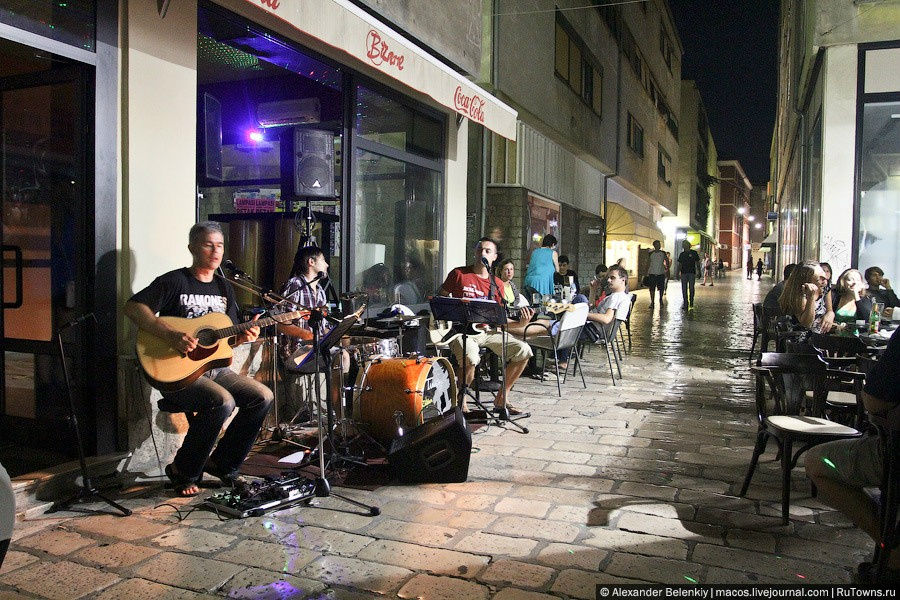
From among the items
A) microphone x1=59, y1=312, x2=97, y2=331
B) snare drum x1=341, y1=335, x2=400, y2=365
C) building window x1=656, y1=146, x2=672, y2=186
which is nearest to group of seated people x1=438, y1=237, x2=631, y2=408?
snare drum x1=341, y1=335, x2=400, y2=365

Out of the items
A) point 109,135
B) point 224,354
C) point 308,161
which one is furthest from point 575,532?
point 308,161

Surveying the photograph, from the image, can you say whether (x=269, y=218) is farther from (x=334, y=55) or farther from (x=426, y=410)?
(x=426, y=410)

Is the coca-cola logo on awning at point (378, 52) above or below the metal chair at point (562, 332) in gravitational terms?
above

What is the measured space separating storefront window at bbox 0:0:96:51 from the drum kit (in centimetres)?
280

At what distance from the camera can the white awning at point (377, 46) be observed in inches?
199

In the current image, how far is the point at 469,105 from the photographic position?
7730 millimetres

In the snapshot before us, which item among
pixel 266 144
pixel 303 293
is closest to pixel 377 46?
pixel 303 293

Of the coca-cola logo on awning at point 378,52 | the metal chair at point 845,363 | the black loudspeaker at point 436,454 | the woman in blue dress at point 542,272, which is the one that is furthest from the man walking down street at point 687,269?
the black loudspeaker at point 436,454

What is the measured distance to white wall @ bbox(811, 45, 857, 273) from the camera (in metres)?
10.8

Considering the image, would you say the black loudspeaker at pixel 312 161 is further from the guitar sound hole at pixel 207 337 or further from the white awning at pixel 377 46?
the guitar sound hole at pixel 207 337

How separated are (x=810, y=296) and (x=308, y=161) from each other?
501 centimetres

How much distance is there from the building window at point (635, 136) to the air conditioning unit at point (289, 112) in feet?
59.3

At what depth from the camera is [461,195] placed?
10.1 meters

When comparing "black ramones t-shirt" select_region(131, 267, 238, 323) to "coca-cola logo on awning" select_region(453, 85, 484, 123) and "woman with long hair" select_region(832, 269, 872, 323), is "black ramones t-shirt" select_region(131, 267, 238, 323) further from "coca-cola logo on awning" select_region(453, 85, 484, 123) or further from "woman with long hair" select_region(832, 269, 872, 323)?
"woman with long hair" select_region(832, 269, 872, 323)
